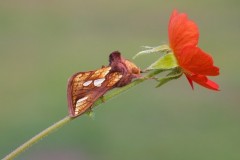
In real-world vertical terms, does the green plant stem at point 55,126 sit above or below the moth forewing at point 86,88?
below

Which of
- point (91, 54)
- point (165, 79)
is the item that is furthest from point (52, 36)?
point (165, 79)

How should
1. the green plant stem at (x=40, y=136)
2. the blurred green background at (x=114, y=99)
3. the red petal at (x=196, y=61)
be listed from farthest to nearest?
the blurred green background at (x=114, y=99) → the red petal at (x=196, y=61) → the green plant stem at (x=40, y=136)

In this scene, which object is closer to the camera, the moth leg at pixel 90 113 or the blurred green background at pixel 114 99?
the moth leg at pixel 90 113

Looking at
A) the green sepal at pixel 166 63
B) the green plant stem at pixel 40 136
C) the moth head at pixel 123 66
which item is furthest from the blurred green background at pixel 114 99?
the green plant stem at pixel 40 136

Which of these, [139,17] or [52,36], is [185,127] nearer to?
[52,36]

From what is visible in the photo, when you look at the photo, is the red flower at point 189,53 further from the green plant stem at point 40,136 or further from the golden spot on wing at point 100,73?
the green plant stem at point 40,136

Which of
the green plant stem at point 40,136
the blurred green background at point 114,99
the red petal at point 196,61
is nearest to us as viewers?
the green plant stem at point 40,136
